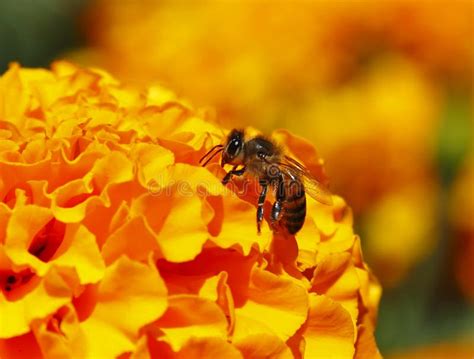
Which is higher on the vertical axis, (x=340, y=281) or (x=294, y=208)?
(x=294, y=208)

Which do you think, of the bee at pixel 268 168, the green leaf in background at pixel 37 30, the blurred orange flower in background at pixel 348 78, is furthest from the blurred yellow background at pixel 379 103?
the bee at pixel 268 168

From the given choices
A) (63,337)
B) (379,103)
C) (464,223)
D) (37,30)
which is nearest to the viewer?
(63,337)

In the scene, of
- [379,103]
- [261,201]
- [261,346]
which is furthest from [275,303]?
[379,103]

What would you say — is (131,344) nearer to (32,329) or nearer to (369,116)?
(32,329)

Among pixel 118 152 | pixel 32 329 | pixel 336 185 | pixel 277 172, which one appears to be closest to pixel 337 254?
pixel 277 172

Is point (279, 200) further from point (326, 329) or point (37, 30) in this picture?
point (37, 30)

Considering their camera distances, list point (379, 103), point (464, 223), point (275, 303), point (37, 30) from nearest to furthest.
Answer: point (275, 303), point (379, 103), point (464, 223), point (37, 30)

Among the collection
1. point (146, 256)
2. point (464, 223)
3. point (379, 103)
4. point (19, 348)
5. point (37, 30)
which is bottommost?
point (464, 223)
